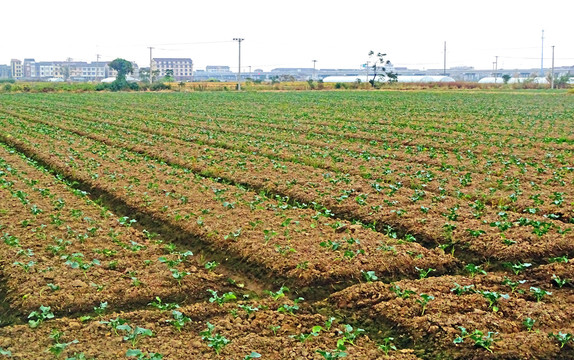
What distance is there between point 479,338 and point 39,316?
4.64 metres

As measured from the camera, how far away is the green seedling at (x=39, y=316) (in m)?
6.86

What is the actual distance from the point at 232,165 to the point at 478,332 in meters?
11.2

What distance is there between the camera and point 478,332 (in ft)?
21.4

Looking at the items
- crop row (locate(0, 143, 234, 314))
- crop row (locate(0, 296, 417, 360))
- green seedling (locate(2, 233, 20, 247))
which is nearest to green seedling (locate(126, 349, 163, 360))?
crop row (locate(0, 296, 417, 360))

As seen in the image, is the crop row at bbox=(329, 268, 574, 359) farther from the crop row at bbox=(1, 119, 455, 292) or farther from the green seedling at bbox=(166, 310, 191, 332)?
the green seedling at bbox=(166, 310, 191, 332)

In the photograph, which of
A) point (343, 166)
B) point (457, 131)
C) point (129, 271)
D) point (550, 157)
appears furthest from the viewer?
point (457, 131)

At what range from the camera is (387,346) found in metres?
6.52

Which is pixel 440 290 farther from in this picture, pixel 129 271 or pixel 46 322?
pixel 46 322

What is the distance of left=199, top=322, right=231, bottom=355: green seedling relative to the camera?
6254mm

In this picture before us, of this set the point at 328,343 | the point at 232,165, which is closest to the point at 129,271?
the point at 328,343

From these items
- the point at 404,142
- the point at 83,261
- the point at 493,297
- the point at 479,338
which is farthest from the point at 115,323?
the point at 404,142

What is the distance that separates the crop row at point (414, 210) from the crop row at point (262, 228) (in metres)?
0.68

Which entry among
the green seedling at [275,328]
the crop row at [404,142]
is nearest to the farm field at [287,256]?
the green seedling at [275,328]

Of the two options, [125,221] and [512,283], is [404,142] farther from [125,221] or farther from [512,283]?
[512,283]
